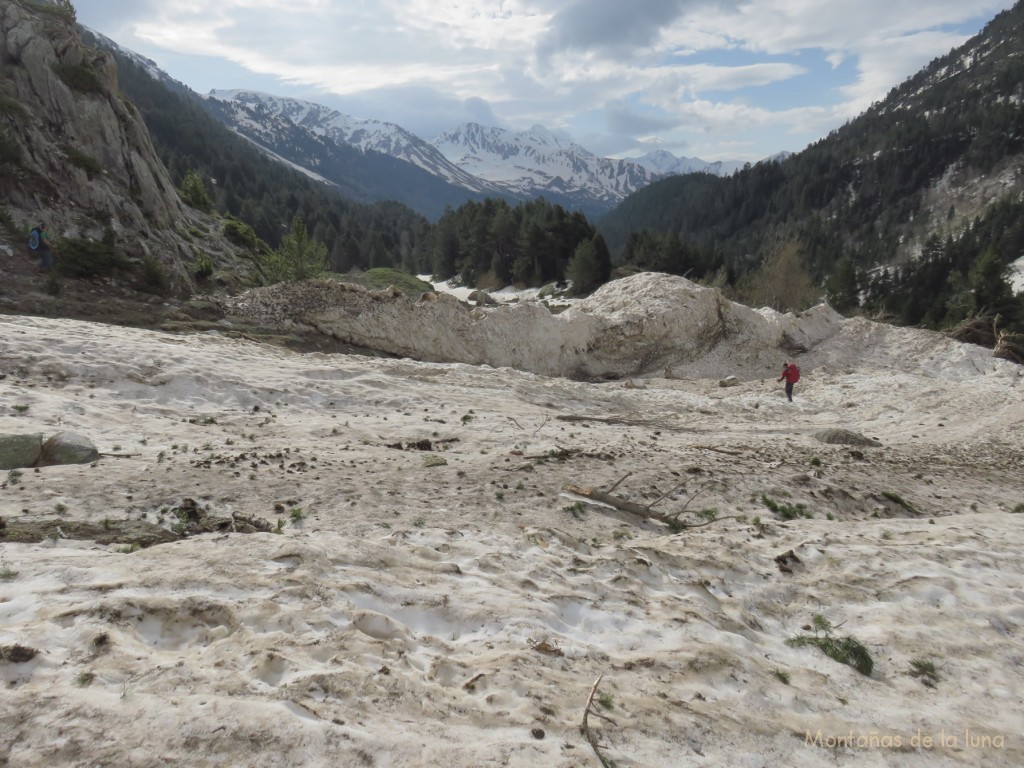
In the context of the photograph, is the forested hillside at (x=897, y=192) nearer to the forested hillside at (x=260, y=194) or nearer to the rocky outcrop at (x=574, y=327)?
the forested hillside at (x=260, y=194)

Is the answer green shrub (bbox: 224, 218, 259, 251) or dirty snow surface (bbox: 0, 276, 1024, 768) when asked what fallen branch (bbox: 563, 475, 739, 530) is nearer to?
dirty snow surface (bbox: 0, 276, 1024, 768)

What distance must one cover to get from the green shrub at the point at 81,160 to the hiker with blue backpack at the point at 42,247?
789 cm

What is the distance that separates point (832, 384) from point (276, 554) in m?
23.5

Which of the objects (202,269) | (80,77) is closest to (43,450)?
(202,269)

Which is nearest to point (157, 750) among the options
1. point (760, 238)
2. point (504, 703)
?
point (504, 703)

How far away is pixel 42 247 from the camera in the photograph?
1938 centimetres

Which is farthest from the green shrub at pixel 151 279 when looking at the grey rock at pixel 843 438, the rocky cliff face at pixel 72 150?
the grey rock at pixel 843 438

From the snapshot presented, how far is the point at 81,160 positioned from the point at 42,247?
363 inches

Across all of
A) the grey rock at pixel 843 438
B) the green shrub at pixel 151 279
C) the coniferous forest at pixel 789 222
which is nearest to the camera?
the grey rock at pixel 843 438

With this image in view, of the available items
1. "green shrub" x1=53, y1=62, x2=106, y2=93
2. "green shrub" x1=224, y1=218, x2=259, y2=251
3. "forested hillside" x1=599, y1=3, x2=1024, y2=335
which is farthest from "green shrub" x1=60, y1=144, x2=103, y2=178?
"forested hillside" x1=599, y1=3, x2=1024, y2=335

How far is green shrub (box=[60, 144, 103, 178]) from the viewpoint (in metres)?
25.8

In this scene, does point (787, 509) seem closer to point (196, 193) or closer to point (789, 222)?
point (196, 193)

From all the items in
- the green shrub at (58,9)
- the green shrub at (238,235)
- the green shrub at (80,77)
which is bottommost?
the green shrub at (238,235)

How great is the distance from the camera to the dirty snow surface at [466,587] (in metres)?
4.08
